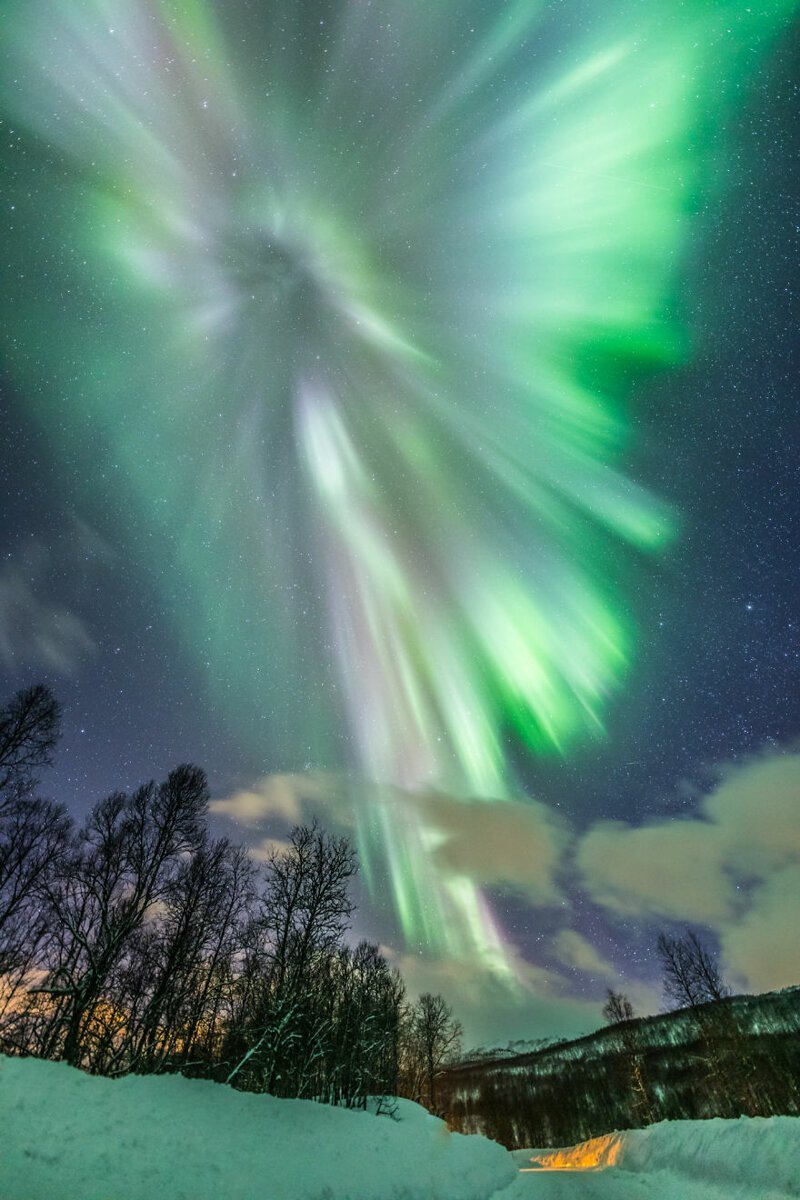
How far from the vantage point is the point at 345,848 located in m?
24.9

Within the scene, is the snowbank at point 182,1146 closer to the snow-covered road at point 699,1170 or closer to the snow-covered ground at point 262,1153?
the snow-covered ground at point 262,1153

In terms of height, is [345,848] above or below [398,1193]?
above

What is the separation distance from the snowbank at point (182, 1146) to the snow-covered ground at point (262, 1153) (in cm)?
→ 3

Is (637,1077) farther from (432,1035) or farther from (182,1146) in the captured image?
(182,1146)

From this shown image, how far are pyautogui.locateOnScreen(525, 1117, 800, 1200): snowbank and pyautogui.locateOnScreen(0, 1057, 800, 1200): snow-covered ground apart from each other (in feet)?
0.19

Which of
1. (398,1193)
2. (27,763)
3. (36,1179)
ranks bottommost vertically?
(398,1193)

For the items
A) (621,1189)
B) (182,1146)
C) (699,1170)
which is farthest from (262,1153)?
(699,1170)

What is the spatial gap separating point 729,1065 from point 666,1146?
69.1 feet

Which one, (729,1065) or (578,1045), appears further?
(578,1045)

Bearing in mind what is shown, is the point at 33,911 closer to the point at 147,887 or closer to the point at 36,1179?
the point at 147,887

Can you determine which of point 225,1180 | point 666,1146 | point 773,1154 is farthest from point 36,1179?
point 666,1146

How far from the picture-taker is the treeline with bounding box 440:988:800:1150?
170 feet

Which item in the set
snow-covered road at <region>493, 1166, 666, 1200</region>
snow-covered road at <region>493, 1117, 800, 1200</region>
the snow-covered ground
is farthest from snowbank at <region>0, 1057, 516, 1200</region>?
snow-covered road at <region>493, 1117, 800, 1200</region>

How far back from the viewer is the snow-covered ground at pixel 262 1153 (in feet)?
29.3
